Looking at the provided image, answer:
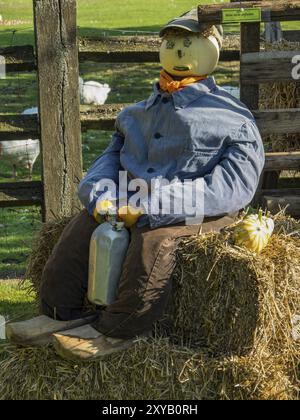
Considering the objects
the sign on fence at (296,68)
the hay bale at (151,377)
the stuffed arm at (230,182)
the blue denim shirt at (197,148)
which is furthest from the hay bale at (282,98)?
the hay bale at (151,377)

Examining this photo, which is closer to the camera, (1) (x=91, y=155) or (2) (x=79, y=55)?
(2) (x=79, y=55)

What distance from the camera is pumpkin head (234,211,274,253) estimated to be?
4223mm

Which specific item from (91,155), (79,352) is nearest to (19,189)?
(79,352)

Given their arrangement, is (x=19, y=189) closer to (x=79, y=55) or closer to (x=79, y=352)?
(x=79, y=55)

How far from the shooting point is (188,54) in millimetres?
4797

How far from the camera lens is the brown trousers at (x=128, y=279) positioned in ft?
13.8

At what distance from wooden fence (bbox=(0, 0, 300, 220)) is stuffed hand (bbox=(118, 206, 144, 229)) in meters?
1.60

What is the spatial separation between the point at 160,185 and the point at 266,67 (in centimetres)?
149

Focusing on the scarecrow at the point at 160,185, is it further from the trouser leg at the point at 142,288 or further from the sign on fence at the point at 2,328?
the sign on fence at the point at 2,328

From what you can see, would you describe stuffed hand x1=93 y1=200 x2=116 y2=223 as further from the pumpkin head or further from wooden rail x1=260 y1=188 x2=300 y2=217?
wooden rail x1=260 y1=188 x2=300 y2=217

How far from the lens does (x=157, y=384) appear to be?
4.23 metres

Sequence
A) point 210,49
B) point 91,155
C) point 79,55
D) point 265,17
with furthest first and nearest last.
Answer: point 91,155 → point 79,55 → point 265,17 → point 210,49

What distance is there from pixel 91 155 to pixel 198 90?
19.1ft

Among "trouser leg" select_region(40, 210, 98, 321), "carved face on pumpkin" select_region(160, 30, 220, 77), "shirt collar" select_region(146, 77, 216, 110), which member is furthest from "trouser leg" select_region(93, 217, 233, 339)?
"carved face on pumpkin" select_region(160, 30, 220, 77)
